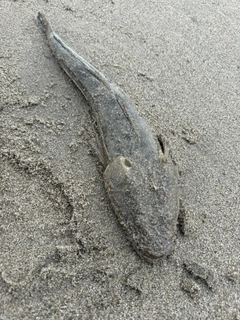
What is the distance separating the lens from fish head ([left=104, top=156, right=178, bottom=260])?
199cm

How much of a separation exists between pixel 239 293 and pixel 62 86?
2.35 meters

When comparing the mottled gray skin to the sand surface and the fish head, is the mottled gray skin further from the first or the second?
the sand surface

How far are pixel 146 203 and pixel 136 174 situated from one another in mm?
226

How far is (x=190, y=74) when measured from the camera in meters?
3.27

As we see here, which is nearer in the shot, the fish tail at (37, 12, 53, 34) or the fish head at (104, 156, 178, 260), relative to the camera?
the fish head at (104, 156, 178, 260)

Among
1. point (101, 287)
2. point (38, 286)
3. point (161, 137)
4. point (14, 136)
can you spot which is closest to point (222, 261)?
point (101, 287)

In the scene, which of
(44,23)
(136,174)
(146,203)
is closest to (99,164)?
(136,174)

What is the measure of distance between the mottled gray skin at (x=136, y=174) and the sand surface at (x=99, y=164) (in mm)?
152

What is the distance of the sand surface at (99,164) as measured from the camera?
1.95 metres

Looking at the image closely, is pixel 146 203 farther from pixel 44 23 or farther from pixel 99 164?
pixel 44 23

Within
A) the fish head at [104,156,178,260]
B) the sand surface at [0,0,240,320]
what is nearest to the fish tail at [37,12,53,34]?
the sand surface at [0,0,240,320]

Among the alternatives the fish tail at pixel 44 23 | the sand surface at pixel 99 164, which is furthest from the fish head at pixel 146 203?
the fish tail at pixel 44 23

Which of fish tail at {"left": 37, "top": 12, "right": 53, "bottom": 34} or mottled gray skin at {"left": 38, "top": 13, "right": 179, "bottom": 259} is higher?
mottled gray skin at {"left": 38, "top": 13, "right": 179, "bottom": 259}

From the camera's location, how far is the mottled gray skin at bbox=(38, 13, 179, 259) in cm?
200
